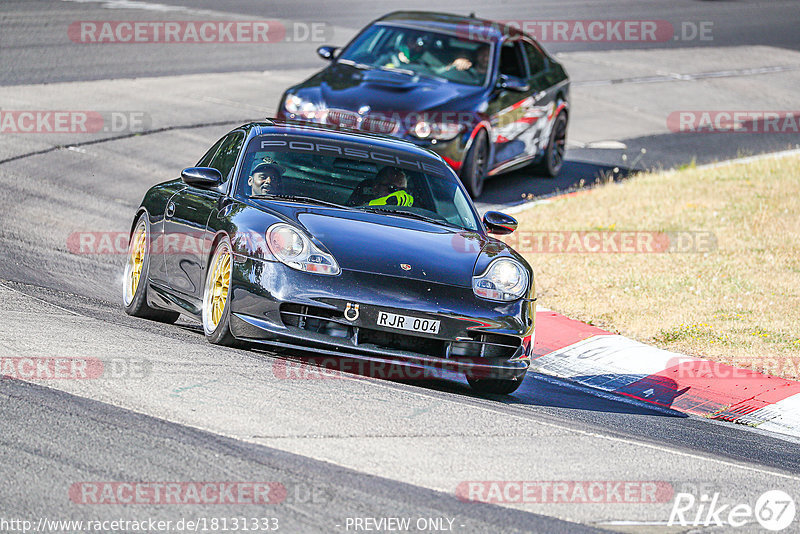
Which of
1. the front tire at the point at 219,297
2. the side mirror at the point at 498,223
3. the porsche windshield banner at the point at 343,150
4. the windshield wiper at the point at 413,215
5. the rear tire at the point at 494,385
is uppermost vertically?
the porsche windshield banner at the point at 343,150

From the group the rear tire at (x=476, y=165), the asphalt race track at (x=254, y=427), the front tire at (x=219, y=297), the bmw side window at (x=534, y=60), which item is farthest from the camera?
the bmw side window at (x=534, y=60)

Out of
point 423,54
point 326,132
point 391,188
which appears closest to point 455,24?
point 423,54

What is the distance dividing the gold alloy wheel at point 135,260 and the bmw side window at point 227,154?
27.7 inches

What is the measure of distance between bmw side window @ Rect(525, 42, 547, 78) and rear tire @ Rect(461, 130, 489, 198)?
192cm

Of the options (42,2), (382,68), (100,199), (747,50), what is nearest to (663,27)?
(747,50)

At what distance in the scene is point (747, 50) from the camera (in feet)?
98.4

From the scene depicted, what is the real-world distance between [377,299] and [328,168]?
65.5 inches

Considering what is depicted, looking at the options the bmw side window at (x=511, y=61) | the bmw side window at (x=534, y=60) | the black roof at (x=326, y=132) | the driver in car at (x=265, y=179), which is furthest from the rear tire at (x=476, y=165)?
the driver in car at (x=265, y=179)

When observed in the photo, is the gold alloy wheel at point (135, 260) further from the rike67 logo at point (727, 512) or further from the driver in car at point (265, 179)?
the rike67 logo at point (727, 512)

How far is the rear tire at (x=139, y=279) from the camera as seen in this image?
28.4 ft

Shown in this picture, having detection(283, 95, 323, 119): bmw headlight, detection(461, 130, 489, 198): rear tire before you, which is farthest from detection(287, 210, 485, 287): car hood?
detection(461, 130, 489, 198): rear tire

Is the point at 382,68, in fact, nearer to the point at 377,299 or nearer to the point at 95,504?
the point at 377,299

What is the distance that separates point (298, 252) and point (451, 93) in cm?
743

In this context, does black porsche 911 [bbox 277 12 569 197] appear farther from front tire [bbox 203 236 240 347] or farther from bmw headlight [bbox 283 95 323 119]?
front tire [bbox 203 236 240 347]
